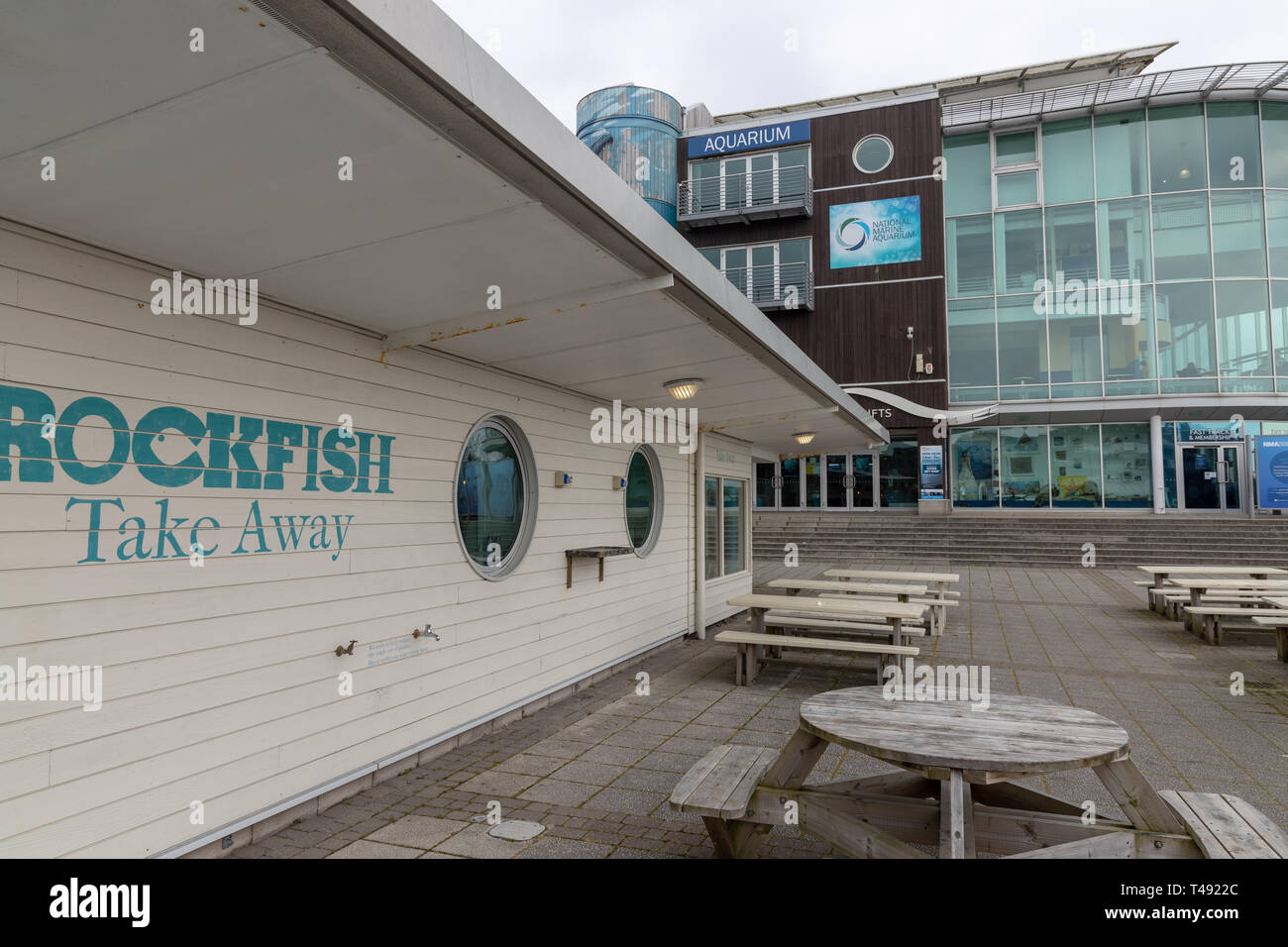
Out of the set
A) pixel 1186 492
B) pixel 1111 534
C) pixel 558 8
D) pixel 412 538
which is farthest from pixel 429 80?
pixel 1186 492

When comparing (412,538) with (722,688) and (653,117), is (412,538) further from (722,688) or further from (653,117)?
(653,117)

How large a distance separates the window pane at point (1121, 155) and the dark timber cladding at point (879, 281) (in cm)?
445

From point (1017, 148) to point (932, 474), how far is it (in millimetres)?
10301

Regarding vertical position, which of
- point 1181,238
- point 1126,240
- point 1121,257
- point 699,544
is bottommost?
point 699,544

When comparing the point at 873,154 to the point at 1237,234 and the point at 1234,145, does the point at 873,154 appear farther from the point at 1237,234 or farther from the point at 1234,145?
the point at 1237,234

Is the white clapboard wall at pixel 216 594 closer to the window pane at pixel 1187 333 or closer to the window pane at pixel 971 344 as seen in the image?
the window pane at pixel 971 344

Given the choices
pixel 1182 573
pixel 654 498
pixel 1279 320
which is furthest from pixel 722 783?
pixel 1279 320

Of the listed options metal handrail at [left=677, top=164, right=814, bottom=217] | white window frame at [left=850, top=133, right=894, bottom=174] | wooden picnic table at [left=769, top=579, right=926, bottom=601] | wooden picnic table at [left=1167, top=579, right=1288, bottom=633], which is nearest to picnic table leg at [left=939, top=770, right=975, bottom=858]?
wooden picnic table at [left=769, top=579, right=926, bottom=601]

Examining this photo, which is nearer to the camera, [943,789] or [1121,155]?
[943,789]

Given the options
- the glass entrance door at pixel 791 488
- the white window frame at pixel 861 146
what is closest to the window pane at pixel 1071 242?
the white window frame at pixel 861 146

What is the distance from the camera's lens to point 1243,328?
69.1ft

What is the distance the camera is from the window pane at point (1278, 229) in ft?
69.3
